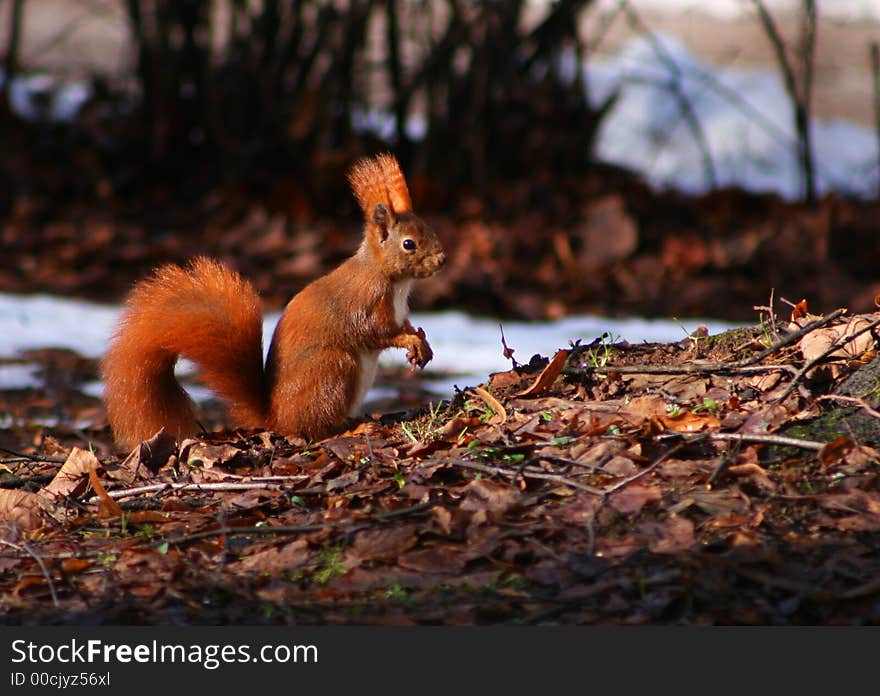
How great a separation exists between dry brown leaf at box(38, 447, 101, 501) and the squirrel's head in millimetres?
1032

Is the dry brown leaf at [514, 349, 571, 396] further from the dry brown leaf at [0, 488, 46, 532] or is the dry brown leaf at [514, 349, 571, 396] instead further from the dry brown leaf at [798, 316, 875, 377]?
the dry brown leaf at [0, 488, 46, 532]

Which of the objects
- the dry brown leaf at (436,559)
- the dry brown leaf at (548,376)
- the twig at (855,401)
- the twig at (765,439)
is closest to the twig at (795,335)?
the twig at (855,401)

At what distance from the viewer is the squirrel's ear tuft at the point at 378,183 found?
3531 millimetres

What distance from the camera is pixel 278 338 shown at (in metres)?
3.53

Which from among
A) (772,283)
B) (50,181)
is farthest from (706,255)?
(50,181)

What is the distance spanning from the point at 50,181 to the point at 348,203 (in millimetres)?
2087

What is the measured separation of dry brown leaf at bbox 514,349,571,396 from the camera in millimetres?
3182

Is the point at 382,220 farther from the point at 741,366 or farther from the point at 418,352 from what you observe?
the point at 741,366

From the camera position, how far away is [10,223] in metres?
7.73

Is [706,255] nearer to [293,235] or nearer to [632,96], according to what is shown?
[293,235]

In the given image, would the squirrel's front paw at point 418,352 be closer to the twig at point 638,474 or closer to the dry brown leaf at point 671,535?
the twig at point 638,474

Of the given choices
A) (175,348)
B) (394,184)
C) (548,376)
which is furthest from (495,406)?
(175,348)

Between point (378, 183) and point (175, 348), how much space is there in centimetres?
77

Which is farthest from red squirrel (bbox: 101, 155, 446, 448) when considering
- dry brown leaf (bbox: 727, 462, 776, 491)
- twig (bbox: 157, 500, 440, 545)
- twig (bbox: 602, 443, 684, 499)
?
dry brown leaf (bbox: 727, 462, 776, 491)
